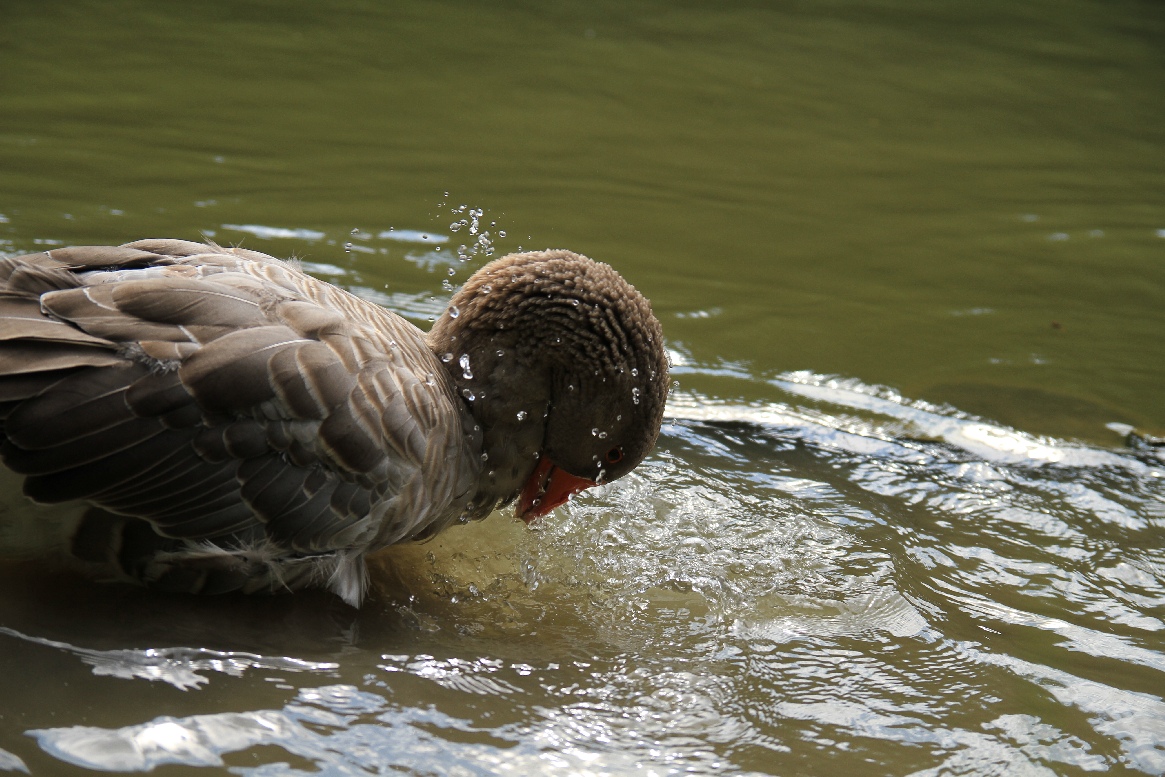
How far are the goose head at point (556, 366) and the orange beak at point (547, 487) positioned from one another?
5cm

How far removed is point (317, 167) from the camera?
8.48 m

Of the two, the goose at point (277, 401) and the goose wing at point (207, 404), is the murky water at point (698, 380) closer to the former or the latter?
the goose at point (277, 401)

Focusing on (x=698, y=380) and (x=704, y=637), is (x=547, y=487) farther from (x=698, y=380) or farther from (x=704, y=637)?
(x=698, y=380)

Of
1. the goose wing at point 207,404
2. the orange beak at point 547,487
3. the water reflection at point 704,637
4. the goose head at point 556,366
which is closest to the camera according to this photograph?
the water reflection at point 704,637

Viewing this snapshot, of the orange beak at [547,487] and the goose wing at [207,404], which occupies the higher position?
the goose wing at [207,404]

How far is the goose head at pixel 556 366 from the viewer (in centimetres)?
437

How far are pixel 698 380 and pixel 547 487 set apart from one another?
6.18 feet

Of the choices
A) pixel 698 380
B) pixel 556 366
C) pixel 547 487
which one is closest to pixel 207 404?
pixel 556 366

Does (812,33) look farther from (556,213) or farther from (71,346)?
(71,346)

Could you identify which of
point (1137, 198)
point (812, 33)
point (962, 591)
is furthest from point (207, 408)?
point (812, 33)

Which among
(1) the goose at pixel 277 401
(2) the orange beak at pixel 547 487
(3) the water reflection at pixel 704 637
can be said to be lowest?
(3) the water reflection at pixel 704 637

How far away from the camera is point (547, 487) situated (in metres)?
4.68

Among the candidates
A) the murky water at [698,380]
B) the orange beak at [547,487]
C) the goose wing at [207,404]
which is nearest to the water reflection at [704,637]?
the murky water at [698,380]

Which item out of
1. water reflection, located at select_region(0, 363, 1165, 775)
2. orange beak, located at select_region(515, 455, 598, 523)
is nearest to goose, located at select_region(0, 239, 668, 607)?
orange beak, located at select_region(515, 455, 598, 523)
